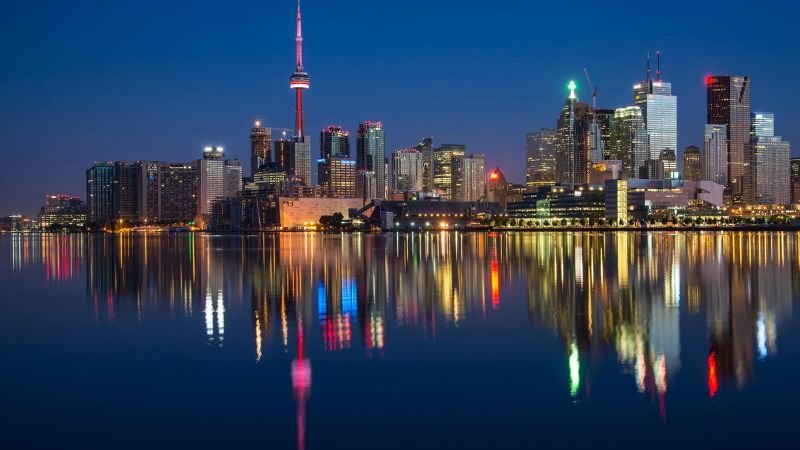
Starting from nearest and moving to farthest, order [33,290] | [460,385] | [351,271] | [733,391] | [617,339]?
1. [733,391]
2. [460,385]
3. [617,339]
4. [33,290]
5. [351,271]

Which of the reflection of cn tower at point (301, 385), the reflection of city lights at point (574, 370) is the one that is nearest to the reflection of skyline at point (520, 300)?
the reflection of city lights at point (574, 370)

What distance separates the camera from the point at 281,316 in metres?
24.9

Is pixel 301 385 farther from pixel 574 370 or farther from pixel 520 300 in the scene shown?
pixel 520 300

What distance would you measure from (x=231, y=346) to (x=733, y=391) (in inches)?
454

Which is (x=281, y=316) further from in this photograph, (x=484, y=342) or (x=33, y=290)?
(x=33, y=290)

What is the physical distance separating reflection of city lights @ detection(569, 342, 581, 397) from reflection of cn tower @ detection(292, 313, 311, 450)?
4.83 meters

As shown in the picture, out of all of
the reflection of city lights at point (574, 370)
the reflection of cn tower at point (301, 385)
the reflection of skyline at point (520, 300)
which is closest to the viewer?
the reflection of cn tower at point (301, 385)

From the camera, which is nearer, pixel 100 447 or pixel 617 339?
pixel 100 447

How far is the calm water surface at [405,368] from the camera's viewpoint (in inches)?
483

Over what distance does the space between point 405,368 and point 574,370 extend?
137 inches

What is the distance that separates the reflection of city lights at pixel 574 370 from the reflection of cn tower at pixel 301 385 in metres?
4.83

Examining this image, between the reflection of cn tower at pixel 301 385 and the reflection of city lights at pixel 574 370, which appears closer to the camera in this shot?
the reflection of cn tower at pixel 301 385

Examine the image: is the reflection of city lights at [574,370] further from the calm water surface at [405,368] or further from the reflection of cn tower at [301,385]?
the reflection of cn tower at [301,385]

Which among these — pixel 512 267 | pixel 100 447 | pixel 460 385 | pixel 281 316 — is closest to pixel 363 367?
pixel 460 385
